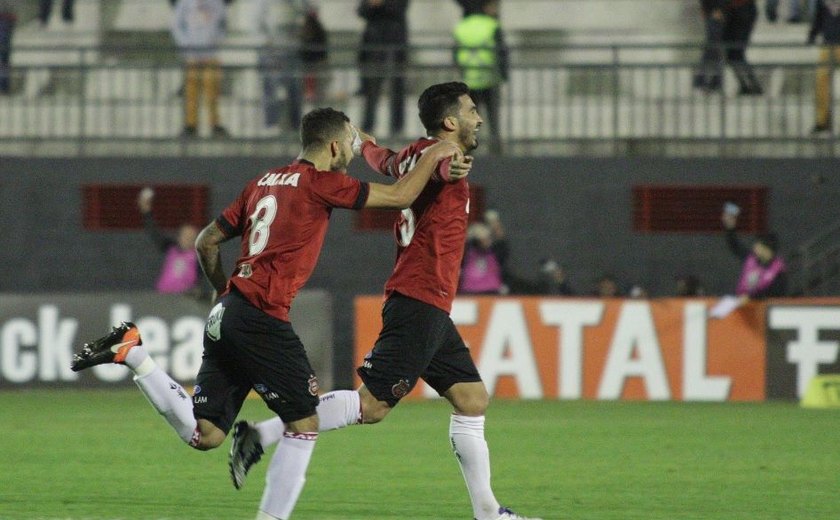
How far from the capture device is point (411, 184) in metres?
7.54

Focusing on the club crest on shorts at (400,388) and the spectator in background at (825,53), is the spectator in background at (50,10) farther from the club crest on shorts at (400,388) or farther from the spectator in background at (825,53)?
the club crest on shorts at (400,388)

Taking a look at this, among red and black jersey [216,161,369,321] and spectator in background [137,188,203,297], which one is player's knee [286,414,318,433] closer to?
red and black jersey [216,161,369,321]

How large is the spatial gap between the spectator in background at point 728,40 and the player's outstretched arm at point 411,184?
11.8 m

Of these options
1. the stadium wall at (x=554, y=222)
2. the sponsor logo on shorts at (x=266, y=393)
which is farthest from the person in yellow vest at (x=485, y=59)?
the sponsor logo on shorts at (x=266, y=393)

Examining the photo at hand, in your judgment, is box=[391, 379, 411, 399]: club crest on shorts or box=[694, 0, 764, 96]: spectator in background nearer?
box=[391, 379, 411, 399]: club crest on shorts

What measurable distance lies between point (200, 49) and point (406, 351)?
12262mm

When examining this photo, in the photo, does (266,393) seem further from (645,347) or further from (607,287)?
(607,287)

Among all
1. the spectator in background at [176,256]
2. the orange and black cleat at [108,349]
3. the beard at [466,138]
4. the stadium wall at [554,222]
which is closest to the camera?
the orange and black cleat at [108,349]

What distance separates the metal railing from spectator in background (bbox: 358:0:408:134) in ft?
0.45

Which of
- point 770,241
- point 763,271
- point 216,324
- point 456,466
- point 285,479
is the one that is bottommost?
point 763,271

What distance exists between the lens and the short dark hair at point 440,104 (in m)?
8.19

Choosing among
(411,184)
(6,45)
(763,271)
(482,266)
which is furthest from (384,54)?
(411,184)

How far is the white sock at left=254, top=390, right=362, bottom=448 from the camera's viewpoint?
8.02m

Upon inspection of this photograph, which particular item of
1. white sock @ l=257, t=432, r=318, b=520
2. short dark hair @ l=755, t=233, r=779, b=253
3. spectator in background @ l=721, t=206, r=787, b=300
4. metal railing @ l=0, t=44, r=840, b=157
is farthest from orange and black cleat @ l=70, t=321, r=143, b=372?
metal railing @ l=0, t=44, r=840, b=157
